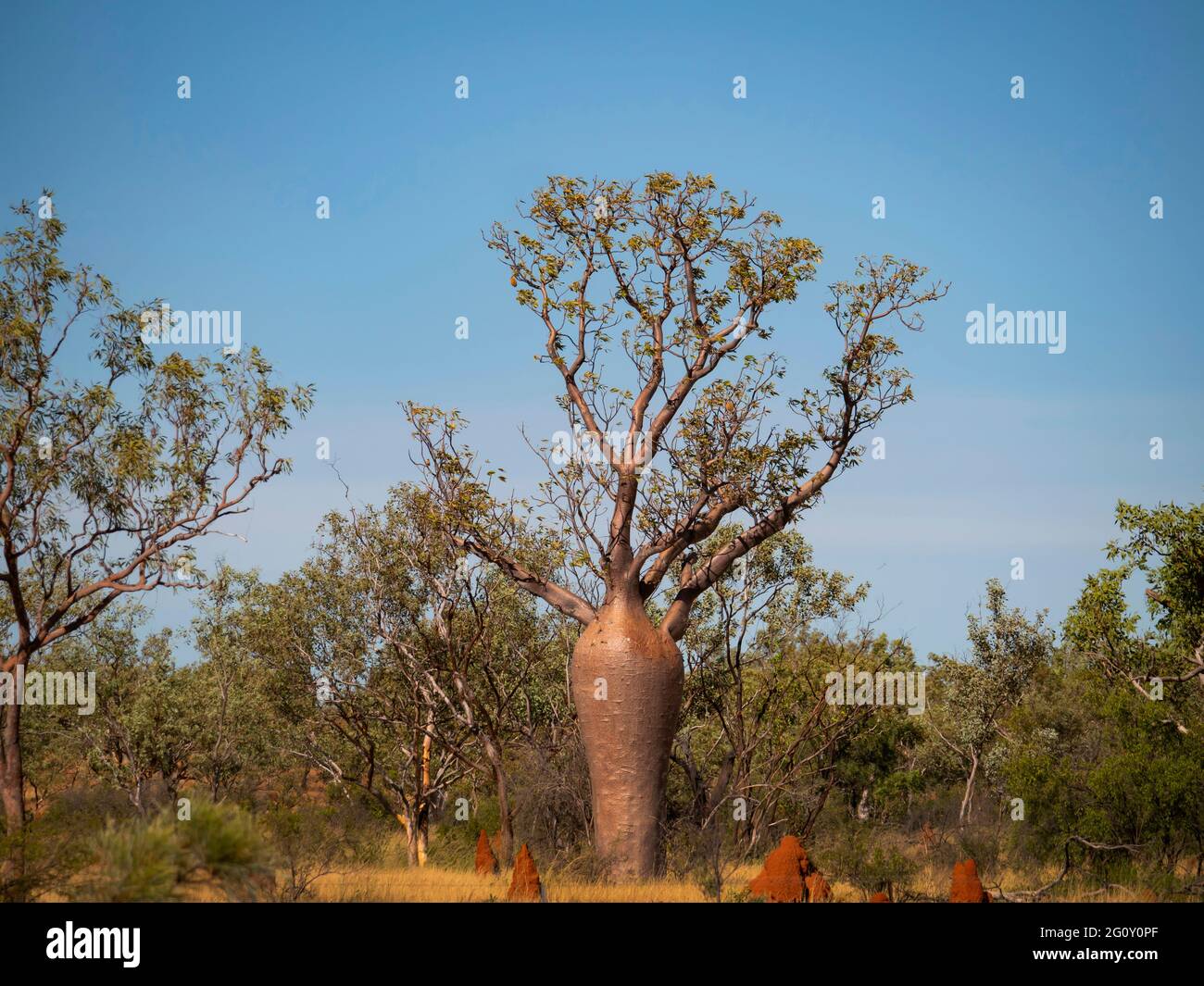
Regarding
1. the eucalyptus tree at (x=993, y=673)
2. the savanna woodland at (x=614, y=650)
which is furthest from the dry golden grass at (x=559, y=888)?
the eucalyptus tree at (x=993, y=673)


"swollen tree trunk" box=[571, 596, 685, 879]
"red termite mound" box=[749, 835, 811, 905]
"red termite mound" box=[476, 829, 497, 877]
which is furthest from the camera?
"red termite mound" box=[476, 829, 497, 877]

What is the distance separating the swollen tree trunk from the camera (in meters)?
15.0

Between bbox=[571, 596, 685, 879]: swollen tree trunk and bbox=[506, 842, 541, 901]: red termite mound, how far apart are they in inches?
75.0

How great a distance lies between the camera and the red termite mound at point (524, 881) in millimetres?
13320

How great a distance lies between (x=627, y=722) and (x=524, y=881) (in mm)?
2498

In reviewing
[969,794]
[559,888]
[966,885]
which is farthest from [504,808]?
[969,794]

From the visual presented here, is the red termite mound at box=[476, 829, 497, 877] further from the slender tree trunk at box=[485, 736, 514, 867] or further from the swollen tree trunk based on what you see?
the swollen tree trunk

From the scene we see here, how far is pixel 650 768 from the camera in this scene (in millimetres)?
15266

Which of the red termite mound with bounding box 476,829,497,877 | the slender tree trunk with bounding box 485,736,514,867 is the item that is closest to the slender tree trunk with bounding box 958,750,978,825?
the red termite mound with bounding box 476,829,497,877

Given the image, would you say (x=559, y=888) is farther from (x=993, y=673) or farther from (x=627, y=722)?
(x=993, y=673)
